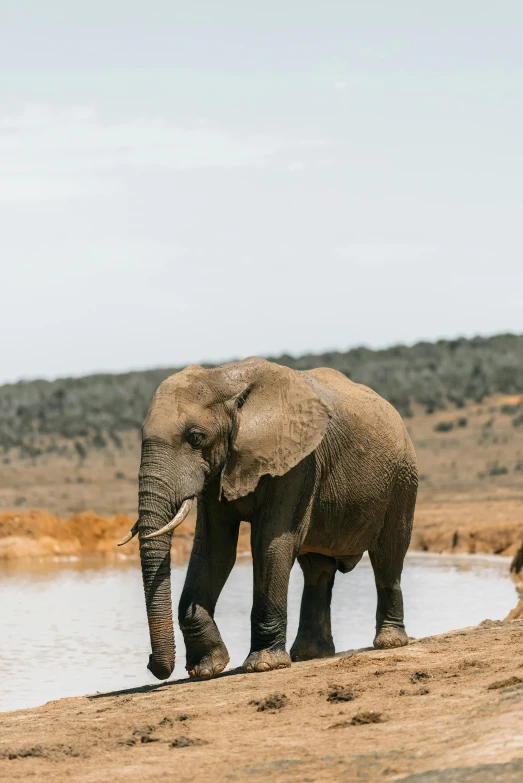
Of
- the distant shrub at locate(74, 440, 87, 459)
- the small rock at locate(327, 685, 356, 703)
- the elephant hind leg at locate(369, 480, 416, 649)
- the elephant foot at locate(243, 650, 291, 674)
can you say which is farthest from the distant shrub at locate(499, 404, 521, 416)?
the small rock at locate(327, 685, 356, 703)

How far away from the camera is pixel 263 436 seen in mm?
10633

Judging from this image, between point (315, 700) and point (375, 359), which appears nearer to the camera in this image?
point (315, 700)

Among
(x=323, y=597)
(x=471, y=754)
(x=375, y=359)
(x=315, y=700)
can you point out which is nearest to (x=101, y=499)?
(x=323, y=597)

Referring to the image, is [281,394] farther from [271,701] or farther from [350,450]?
[271,701]

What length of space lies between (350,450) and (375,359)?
72.6 meters

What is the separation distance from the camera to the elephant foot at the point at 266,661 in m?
10.6

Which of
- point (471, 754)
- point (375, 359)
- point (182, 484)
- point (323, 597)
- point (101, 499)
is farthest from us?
point (375, 359)

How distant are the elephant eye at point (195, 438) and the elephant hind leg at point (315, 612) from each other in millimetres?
2416

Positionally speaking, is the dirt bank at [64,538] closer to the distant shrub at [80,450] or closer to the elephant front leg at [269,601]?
the distant shrub at [80,450]

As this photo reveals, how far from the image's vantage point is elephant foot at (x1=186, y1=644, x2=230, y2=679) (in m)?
10.7

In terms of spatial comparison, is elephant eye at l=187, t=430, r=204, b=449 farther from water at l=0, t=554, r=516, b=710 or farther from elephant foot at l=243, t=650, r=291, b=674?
water at l=0, t=554, r=516, b=710

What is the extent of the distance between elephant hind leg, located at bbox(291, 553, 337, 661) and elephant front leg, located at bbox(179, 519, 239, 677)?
1.20 m

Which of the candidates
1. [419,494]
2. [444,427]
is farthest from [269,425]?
[444,427]

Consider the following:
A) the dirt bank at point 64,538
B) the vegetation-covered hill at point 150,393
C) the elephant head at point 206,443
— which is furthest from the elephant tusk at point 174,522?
the vegetation-covered hill at point 150,393
